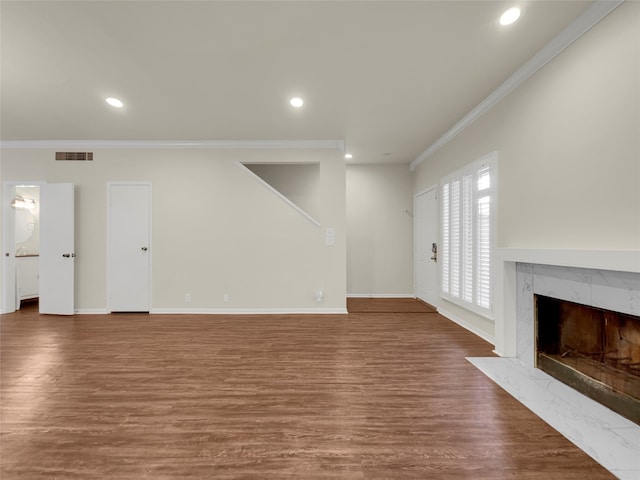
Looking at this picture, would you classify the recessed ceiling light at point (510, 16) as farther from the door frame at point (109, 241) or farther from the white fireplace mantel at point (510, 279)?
the door frame at point (109, 241)

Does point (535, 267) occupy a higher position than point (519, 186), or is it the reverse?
point (519, 186)

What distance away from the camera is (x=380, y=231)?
244 inches

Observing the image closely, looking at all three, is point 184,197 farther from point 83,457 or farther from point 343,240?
point 83,457

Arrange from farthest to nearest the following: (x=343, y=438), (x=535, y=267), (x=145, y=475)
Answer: (x=535, y=267)
(x=343, y=438)
(x=145, y=475)

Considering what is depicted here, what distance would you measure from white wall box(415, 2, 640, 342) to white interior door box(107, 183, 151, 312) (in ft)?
17.6

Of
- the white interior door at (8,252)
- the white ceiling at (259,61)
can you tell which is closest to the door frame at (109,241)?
the white ceiling at (259,61)

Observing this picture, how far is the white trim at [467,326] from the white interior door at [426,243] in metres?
0.46

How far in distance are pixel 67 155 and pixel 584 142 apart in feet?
23.2

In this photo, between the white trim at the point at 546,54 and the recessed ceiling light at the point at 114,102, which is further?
the recessed ceiling light at the point at 114,102

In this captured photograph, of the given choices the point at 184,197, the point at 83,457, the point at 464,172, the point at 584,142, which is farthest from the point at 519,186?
the point at 184,197

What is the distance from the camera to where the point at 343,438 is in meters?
1.66

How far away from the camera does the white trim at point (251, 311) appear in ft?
15.3

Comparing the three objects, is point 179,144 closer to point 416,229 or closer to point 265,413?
point 265,413

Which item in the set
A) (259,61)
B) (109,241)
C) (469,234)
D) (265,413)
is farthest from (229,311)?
(469,234)
